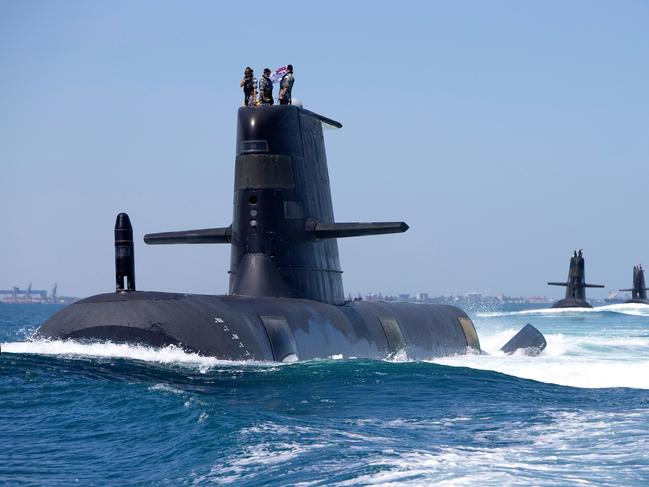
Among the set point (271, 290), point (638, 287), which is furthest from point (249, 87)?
point (638, 287)

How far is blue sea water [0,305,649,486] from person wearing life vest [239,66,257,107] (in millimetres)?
6551

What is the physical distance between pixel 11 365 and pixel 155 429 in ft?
14.1

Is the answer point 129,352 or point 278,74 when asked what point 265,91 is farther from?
point 129,352

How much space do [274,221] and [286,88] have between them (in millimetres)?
3293

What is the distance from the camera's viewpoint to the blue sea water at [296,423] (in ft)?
33.4

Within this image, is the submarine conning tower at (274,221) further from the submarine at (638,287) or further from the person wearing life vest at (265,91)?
the submarine at (638,287)

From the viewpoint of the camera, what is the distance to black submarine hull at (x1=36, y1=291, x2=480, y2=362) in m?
17.0

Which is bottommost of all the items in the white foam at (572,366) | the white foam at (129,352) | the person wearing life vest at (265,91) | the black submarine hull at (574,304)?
the white foam at (572,366)

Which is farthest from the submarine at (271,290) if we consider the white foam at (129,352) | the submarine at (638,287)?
the submarine at (638,287)

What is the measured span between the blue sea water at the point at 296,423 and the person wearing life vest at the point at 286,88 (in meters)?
6.78

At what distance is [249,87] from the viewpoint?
2239 cm

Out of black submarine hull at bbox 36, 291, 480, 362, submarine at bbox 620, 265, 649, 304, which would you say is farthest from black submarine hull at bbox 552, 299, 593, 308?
black submarine hull at bbox 36, 291, 480, 362

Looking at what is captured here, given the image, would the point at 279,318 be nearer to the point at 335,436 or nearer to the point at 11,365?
the point at 11,365

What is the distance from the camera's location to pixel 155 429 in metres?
12.0
